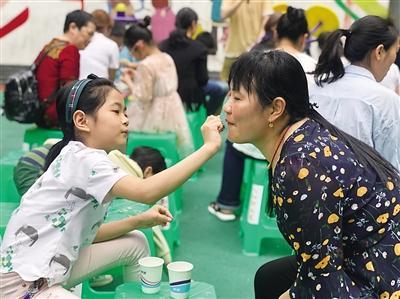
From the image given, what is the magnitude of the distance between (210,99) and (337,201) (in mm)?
4244

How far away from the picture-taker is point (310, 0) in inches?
269

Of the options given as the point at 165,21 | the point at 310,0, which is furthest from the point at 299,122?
the point at 310,0

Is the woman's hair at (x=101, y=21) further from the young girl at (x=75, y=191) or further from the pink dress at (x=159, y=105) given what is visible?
the young girl at (x=75, y=191)

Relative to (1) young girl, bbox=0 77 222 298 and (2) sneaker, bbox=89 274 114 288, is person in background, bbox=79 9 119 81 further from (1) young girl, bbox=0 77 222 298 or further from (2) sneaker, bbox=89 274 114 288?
(1) young girl, bbox=0 77 222 298

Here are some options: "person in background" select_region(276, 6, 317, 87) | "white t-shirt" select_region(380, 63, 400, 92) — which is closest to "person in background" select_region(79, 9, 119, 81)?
"person in background" select_region(276, 6, 317, 87)

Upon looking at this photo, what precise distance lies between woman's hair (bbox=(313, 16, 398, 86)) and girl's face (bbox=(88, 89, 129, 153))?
912 mm

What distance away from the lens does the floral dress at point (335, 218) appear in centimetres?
129

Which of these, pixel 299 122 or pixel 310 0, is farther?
pixel 310 0

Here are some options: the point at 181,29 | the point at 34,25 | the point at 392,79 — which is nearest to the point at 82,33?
the point at 181,29

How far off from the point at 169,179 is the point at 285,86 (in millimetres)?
471

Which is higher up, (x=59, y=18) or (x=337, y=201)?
(x=337, y=201)

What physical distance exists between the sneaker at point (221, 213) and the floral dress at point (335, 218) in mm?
2165

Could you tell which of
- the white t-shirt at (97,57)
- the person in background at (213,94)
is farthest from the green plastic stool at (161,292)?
the person in background at (213,94)

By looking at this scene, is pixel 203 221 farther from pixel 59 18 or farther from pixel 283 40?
pixel 59 18
